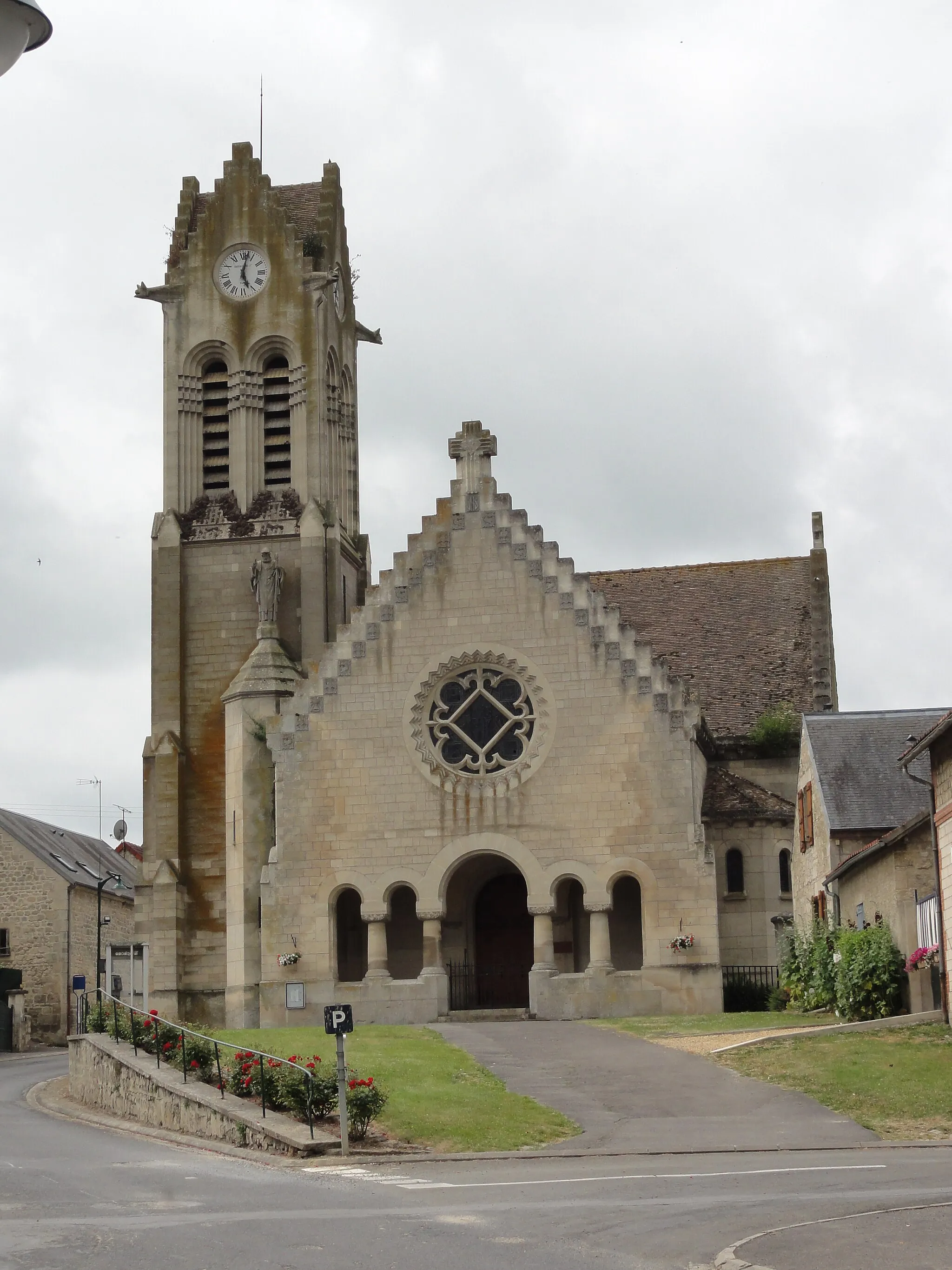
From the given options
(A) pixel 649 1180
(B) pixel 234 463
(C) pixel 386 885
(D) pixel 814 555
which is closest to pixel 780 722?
(D) pixel 814 555

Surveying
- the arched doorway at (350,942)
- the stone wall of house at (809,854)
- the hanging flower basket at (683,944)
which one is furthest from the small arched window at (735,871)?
the arched doorway at (350,942)

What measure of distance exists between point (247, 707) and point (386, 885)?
20.3ft

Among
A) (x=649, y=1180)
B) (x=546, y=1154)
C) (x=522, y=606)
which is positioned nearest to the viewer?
(x=649, y=1180)

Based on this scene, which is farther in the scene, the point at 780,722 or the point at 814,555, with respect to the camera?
the point at 814,555

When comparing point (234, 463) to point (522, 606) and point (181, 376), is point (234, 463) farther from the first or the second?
point (522, 606)

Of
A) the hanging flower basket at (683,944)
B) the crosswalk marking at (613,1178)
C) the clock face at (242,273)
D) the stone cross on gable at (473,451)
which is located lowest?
the crosswalk marking at (613,1178)

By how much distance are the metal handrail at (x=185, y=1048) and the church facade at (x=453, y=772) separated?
823 centimetres

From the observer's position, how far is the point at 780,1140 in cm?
2122

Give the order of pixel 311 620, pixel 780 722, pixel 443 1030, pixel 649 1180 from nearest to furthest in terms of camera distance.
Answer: pixel 649 1180 → pixel 443 1030 → pixel 780 722 → pixel 311 620

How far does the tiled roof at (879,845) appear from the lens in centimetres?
3158

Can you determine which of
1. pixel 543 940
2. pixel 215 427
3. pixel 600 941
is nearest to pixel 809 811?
pixel 600 941

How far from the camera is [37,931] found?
63219 mm

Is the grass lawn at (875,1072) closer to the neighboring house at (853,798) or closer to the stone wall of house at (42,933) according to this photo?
the neighboring house at (853,798)

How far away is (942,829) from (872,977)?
12.3 feet
